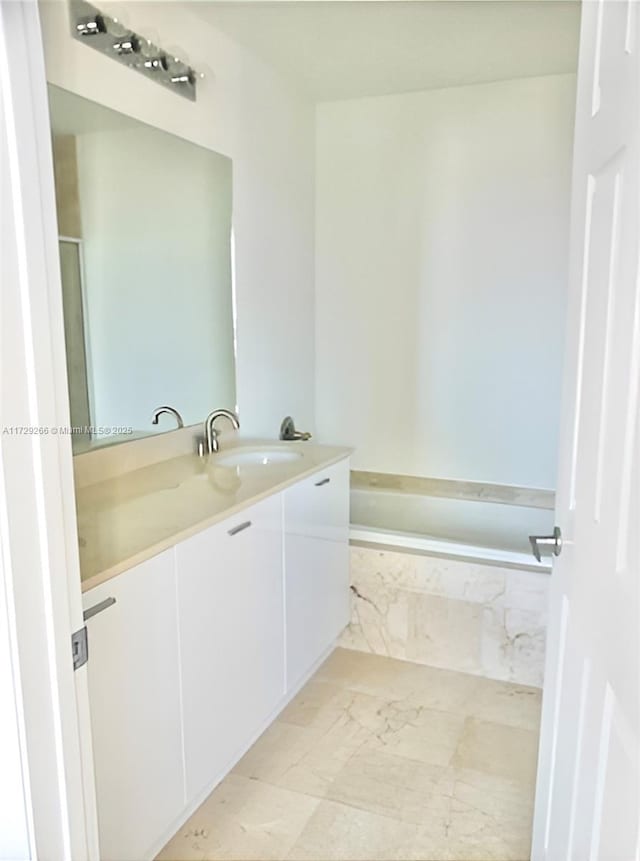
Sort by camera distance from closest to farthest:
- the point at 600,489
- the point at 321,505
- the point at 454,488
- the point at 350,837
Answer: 1. the point at 600,489
2. the point at 350,837
3. the point at 321,505
4. the point at 454,488

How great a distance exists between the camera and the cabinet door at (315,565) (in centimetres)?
222

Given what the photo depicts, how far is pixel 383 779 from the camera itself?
2023 millimetres

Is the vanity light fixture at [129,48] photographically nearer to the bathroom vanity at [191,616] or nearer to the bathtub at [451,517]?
the bathroom vanity at [191,616]

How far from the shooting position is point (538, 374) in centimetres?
311

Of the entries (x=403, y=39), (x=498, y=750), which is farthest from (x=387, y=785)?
(x=403, y=39)

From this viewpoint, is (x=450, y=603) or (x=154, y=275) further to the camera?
(x=450, y=603)

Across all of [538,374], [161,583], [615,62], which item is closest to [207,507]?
[161,583]

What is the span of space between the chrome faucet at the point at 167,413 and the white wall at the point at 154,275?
0.9 inches

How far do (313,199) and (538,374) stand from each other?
149cm

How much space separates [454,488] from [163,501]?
191 centimetres

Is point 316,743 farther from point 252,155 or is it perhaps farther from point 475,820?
point 252,155

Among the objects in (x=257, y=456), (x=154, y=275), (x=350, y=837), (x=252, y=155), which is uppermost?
(x=252, y=155)

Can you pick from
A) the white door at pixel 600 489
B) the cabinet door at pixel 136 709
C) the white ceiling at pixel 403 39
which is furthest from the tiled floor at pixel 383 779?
the white ceiling at pixel 403 39

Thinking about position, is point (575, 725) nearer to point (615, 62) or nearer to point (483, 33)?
point (615, 62)
